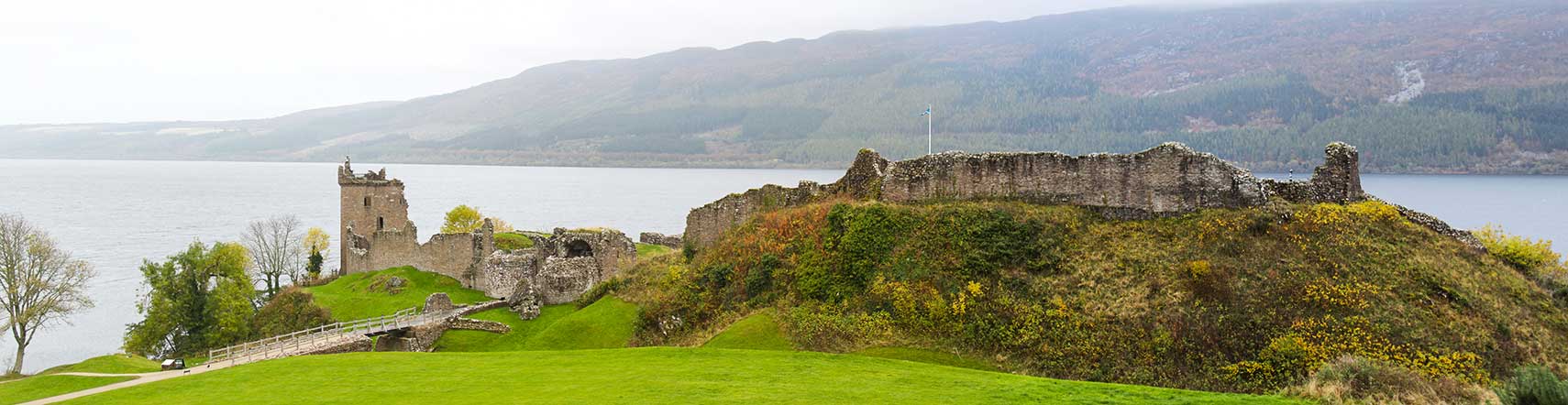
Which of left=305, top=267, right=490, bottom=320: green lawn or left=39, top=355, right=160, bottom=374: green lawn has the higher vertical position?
left=39, top=355, right=160, bottom=374: green lawn

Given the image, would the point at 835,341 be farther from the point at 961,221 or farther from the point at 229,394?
the point at 229,394

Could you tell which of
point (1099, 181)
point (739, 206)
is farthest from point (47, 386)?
point (1099, 181)

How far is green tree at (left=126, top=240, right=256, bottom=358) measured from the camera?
46312mm

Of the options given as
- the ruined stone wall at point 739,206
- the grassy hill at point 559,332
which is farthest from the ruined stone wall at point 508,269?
the ruined stone wall at point 739,206

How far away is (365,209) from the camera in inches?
2355

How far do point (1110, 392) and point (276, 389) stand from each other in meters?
18.1

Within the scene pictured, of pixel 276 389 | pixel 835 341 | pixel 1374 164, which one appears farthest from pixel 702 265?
pixel 1374 164

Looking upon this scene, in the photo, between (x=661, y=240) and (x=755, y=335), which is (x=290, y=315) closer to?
(x=661, y=240)

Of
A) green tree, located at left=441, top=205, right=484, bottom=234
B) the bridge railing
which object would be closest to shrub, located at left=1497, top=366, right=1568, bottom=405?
the bridge railing

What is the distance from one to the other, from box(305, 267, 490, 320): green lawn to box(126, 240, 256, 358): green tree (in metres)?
4.21

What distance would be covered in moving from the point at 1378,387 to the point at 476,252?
43.2 metres

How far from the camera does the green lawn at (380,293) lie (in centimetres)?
4653

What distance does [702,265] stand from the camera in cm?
3042

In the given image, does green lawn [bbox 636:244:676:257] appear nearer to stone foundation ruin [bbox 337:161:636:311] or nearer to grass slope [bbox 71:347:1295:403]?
stone foundation ruin [bbox 337:161:636:311]
